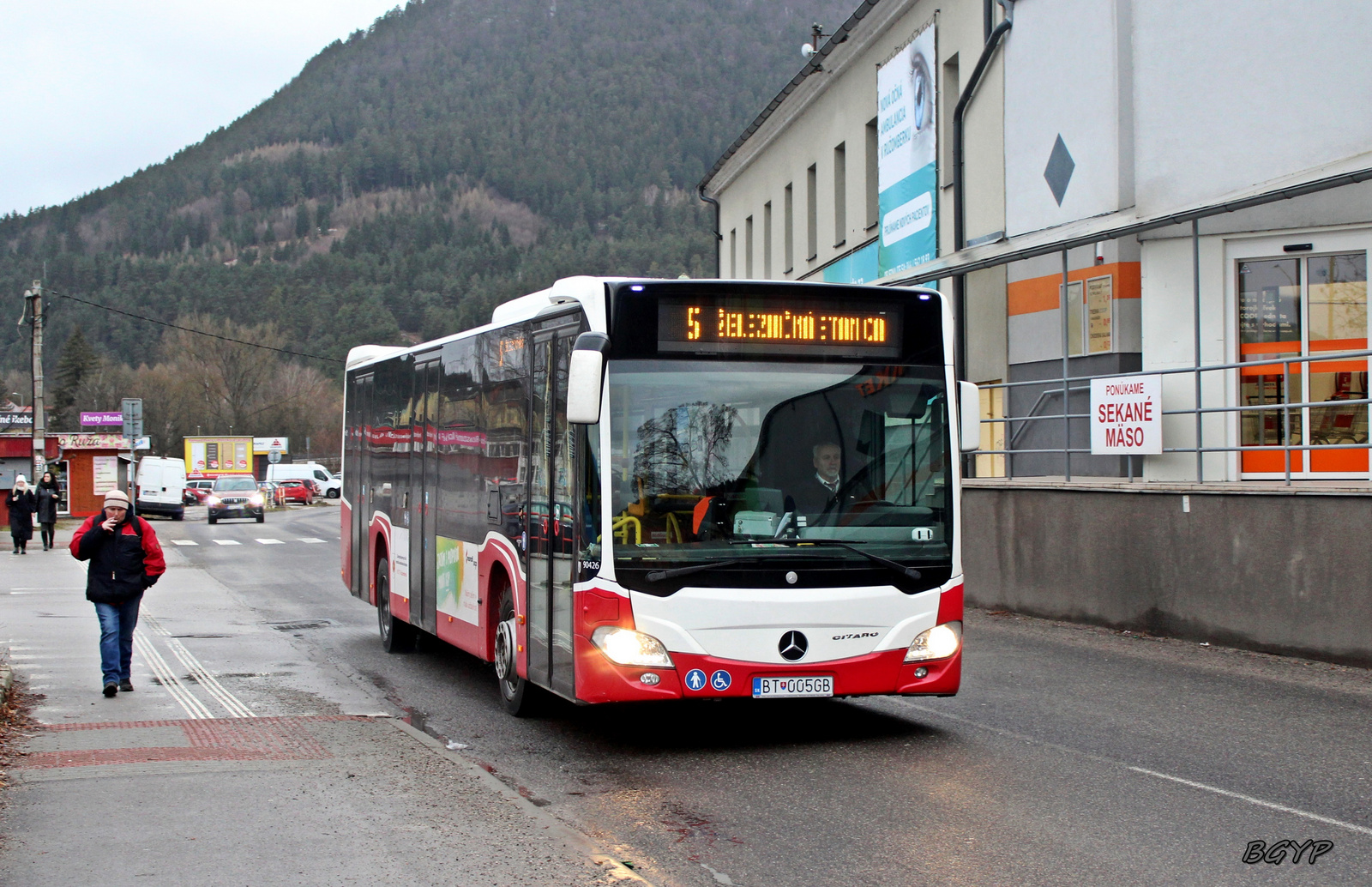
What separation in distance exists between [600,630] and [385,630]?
257 inches

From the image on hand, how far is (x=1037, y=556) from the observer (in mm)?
15828

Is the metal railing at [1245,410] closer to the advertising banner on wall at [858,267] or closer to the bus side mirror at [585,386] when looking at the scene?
the bus side mirror at [585,386]

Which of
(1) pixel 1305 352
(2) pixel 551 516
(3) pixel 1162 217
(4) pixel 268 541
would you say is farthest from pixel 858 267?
(4) pixel 268 541

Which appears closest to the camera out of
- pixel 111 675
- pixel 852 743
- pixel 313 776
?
pixel 313 776

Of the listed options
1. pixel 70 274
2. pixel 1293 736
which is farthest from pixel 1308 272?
pixel 70 274

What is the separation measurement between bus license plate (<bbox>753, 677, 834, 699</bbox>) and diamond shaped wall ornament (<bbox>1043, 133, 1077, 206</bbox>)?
11.9m

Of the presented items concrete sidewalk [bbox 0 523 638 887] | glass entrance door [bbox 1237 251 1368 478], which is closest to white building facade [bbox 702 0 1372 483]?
glass entrance door [bbox 1237 251 1368 478]

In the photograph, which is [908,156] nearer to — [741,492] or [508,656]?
[508,656]

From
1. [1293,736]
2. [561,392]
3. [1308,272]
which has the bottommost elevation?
[1293,736]

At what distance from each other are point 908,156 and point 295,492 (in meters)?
58.0

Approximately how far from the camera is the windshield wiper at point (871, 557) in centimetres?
787

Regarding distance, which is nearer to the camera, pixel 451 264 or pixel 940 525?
pixel 940 525

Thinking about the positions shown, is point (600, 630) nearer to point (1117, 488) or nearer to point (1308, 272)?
point (1117, 488)

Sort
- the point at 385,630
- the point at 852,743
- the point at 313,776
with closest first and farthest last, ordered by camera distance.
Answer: the point at 313,776 → the point at 852,743 → the point at 385,630
